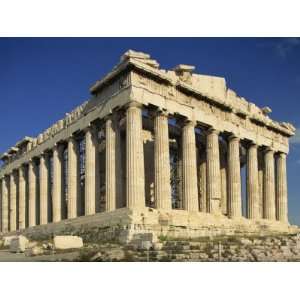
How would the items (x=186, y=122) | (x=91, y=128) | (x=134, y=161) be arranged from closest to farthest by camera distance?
(x=134, y=161)
(x=186, y=122)
(x=91, y=128)

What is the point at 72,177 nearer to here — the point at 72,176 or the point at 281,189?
the point at 72,176

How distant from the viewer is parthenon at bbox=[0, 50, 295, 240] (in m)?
25.8

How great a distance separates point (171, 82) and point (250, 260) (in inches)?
520

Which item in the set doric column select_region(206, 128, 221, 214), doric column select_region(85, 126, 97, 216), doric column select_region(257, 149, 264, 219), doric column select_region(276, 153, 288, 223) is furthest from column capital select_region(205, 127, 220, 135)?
doric column select_region(276, 153, 288, 223)

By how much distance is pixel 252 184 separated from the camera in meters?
34.4

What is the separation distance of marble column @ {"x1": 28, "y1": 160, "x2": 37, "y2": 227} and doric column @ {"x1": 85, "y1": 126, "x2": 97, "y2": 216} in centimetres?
1044

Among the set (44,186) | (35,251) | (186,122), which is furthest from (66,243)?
(44,186)

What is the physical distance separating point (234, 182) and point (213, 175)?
2510mm

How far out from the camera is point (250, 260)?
57.1ft

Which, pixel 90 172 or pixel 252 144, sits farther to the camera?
pixel 252 144

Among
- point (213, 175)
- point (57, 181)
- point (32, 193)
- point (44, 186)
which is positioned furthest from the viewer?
point (32, 193)

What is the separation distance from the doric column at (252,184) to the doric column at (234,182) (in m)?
1.95

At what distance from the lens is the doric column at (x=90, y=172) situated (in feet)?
95.1
